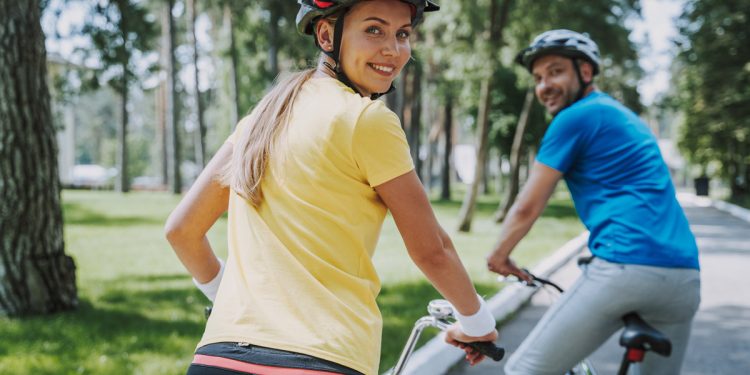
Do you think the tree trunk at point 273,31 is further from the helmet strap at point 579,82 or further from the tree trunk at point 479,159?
the helmet strap at point 579,82

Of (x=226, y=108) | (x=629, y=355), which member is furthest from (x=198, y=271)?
(x=226, y=108)

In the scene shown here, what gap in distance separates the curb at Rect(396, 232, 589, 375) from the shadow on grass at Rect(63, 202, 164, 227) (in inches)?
455

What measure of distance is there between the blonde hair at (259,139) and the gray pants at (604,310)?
1568 mm

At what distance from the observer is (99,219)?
20922mm

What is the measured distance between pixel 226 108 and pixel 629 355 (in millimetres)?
40333

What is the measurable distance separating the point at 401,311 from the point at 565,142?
5.04m

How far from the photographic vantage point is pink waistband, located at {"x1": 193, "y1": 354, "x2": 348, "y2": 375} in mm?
1562

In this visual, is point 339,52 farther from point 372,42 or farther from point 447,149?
point 447,149

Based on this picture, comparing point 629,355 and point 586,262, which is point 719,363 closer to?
point 586,262

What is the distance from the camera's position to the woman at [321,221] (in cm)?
161

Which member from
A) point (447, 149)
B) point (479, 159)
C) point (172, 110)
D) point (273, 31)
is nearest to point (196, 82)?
point (172, 110)

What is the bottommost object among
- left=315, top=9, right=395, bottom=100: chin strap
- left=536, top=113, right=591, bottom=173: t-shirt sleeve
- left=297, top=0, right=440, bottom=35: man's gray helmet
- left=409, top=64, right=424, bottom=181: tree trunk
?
left=409, top=64, right=424, bottom=181: tree trunk

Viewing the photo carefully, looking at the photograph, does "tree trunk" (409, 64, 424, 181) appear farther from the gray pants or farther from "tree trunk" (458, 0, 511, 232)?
the gray pants

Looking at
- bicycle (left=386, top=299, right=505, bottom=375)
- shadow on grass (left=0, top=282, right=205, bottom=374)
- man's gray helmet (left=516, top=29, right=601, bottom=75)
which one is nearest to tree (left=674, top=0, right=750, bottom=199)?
shadow on grass (left=0, top=282, right=205, bottom=374)
